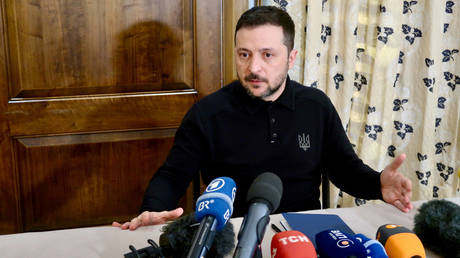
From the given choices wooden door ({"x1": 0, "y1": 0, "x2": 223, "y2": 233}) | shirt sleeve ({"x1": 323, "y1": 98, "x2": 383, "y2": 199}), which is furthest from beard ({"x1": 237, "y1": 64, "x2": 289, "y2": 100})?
wooden door ({"x1": 0, "y1": 0, "x2": 223, "y2": 233})

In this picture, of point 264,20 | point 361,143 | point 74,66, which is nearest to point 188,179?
point 264,20

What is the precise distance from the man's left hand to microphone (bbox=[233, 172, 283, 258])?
0.62 metres

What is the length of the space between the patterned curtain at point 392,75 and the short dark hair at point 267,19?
682 mm

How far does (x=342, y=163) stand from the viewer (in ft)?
5.72

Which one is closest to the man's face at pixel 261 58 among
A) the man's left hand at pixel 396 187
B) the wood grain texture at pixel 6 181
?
the man's left hand at pixel 396 187

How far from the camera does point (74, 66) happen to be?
2186 millimetres

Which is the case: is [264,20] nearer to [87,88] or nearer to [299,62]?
[299,62]

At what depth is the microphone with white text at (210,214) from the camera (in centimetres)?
70

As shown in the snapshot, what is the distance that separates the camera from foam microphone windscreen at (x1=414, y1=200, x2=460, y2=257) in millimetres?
1081

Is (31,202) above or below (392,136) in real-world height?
below

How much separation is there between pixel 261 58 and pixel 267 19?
5.5 inches

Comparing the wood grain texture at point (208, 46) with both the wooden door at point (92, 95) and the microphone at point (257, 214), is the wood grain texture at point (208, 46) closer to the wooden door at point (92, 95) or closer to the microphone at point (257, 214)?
the wooden door at point (92, 95)

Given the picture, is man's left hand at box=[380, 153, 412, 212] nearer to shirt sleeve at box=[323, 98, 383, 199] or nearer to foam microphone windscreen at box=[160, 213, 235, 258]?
shirt sleeve at box=[323, 98, 383, 199]

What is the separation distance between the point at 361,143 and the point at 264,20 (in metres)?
1.30
